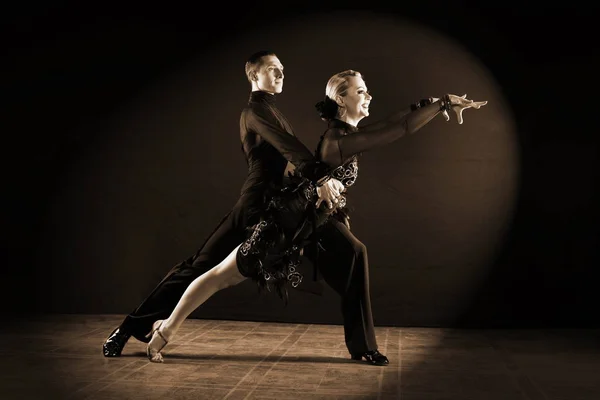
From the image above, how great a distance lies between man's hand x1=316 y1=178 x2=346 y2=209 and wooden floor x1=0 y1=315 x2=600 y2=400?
0.85m

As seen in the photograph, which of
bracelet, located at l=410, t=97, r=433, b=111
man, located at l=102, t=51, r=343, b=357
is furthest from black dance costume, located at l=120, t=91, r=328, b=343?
bracelet, located at l=410, t=97, r=433, b=111

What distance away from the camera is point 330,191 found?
3801 mm

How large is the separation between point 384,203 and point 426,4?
1443 millimetres

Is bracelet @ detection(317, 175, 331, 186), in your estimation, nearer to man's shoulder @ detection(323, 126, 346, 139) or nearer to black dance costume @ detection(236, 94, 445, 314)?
black dance costume @ detection(236, 94, 445, 314)

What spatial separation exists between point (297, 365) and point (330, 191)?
915mm

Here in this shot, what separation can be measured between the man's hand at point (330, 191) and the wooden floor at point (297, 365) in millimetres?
846

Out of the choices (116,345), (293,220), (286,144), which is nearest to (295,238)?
(293,220)

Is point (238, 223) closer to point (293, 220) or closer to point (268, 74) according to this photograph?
point (293, 220)

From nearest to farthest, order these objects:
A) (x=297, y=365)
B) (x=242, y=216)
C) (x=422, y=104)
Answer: (x=422, y=104) → (x=297, y=365) → (x=242, y=216)

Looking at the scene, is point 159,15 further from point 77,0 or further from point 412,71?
point 412,71

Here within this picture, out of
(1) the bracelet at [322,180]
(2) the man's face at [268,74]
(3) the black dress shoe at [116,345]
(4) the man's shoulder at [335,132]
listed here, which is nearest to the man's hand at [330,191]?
(1) the bracelet at [322,180]

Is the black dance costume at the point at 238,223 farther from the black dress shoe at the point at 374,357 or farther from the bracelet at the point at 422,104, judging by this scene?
the black dress shoe at the point at 374,357

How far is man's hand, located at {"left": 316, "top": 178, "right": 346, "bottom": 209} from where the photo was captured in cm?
380

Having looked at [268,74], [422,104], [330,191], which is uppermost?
[268,74]
